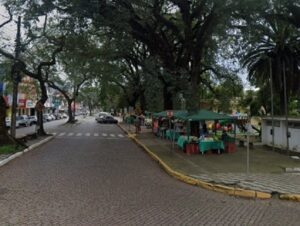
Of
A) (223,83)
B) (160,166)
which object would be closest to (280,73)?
(223,83)

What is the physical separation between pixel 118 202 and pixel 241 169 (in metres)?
6.66

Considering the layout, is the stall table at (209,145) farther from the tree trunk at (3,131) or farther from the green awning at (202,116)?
the tree trunk at (3,131)

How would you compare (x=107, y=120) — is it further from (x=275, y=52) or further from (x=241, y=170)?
(x=241, y=170)

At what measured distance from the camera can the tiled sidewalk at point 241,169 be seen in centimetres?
1244

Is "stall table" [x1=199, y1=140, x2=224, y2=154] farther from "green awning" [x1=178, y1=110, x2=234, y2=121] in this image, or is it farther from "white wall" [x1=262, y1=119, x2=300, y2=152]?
"white wall" [x1=262, y1=119, x2=300, y2=152]

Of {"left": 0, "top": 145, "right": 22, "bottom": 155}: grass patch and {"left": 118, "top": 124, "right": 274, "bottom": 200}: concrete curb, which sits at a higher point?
{"left": 0, "top": 145, "right": 22, "bottom": 155}: grass patch

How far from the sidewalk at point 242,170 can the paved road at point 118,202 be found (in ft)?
2.78

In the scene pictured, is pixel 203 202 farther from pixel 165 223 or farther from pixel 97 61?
pixel 97 61

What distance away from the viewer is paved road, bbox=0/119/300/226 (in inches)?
342

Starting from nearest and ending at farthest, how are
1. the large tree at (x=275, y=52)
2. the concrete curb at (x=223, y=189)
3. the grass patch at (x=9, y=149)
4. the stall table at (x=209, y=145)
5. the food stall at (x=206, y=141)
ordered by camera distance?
the concrete curb at (x=223, y=189)
the grass patch at (x=9, y=149)
the stall table at (x=209, y=145)
the food stall at (x=206, y=141)
the large tree at (x=275, y=52)

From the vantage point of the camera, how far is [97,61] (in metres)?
39.1

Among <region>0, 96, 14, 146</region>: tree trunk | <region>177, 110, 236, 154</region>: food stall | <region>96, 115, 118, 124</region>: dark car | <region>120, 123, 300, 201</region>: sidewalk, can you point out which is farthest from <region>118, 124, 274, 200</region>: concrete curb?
<region>96, 115, 118, 124</region>: dark car

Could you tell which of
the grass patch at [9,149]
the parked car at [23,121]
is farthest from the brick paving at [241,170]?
the parked car at [23,121]

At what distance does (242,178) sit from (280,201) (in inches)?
110
